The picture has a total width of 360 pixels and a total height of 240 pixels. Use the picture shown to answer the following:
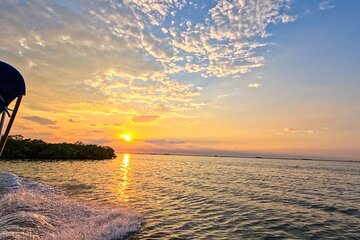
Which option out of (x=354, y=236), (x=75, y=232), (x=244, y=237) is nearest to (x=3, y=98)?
(x=75, y=232)

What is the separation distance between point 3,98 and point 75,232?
6805 millimetres

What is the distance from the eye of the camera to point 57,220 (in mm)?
14016

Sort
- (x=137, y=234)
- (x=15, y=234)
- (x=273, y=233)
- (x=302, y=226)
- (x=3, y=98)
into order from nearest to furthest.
Result: (x=3, y=98)
(x=15, y=234)
(x=137, y=234)
(x=273, y=233)
(x=302, y=226)

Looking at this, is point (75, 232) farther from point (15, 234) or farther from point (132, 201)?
point (132, 201)

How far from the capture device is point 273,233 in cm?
1404

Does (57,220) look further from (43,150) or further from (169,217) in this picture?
(43,150)

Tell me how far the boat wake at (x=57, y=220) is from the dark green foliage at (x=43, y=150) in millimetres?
65617

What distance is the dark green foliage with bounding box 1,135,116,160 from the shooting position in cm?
7644

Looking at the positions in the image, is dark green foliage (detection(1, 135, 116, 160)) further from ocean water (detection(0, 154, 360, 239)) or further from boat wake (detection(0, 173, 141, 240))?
boat wake (detection(0, 173, 141, 240))

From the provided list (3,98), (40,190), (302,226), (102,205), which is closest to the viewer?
(3,98)

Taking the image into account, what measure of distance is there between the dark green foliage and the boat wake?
65617 millimetres

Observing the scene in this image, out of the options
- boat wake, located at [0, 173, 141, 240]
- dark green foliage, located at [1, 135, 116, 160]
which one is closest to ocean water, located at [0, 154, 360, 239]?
boat wake, located at [0, 173, 141, 240]

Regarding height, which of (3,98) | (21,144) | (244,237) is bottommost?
(244,237)

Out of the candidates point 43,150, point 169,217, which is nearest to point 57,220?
point 169,217
